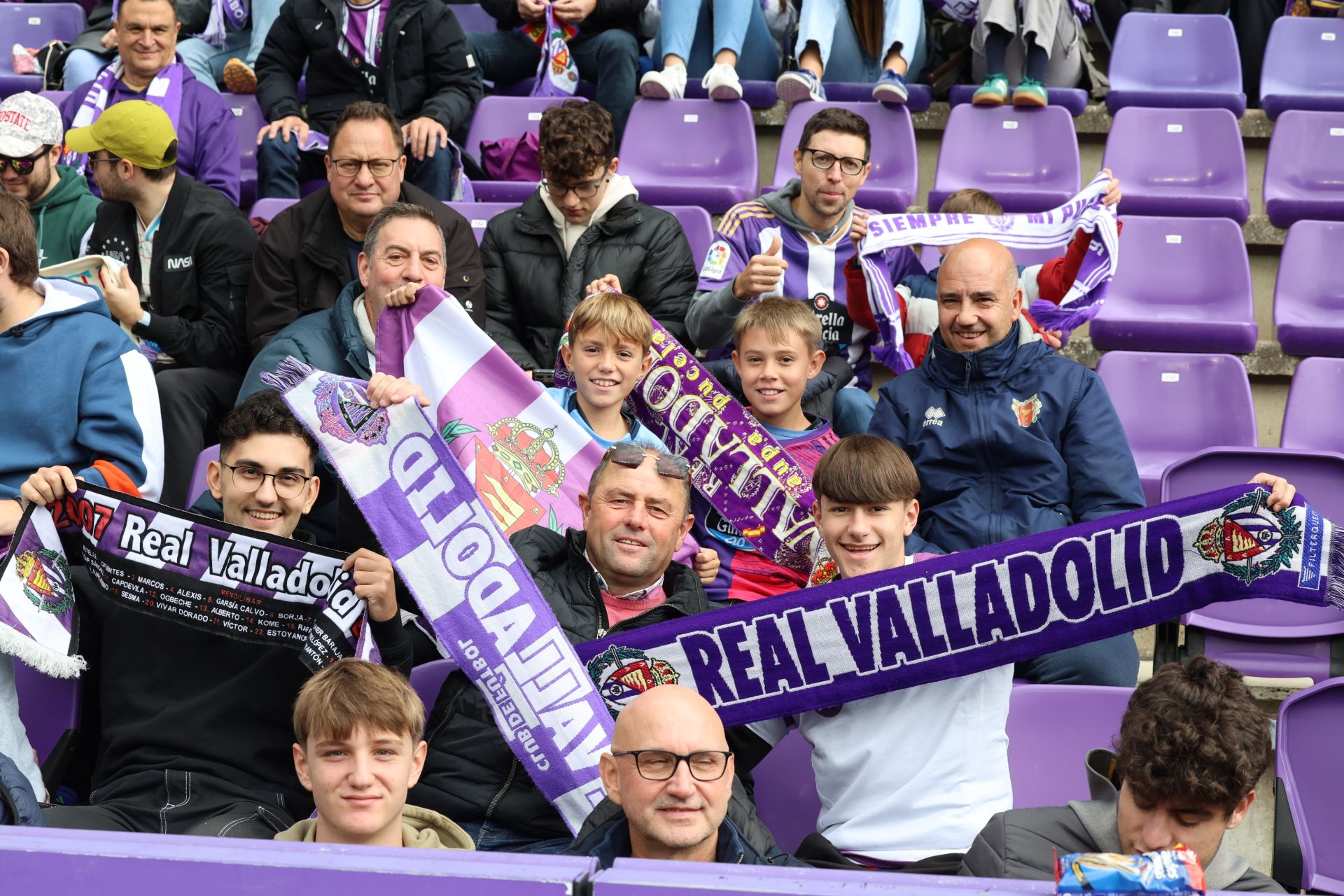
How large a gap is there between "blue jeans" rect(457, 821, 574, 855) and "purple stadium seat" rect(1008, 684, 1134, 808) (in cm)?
95

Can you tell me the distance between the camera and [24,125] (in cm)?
487

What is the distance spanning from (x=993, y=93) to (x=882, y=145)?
20.9 inches

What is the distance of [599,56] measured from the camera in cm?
642

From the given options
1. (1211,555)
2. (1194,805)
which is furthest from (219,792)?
(1211,555)

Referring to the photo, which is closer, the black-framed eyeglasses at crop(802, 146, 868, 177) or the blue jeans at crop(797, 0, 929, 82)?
the black-framed eyeglasses at crop(802, 146, 868, 177)

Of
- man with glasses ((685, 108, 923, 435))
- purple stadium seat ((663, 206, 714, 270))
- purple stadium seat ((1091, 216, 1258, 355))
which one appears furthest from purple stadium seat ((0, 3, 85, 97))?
purple stadium seat ((1091, 216, 1258, 355))

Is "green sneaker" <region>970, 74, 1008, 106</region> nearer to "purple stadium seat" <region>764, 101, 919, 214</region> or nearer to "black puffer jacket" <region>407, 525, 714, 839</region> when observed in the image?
"purple stadium seat" <region>764, 101, 919, 214</region>

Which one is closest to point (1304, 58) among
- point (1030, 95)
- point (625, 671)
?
point (1030, 95)

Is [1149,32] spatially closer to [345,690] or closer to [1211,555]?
[1211,555]

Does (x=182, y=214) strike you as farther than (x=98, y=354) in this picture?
Yes

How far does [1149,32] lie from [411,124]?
350 centimetres

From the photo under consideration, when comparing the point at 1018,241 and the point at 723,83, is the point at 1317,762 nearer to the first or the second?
the point at 1018,241

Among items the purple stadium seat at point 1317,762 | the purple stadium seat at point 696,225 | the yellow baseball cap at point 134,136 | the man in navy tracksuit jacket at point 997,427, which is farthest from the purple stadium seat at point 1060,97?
the purple stadium seat at point 1317,762

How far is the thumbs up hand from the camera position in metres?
3.99
